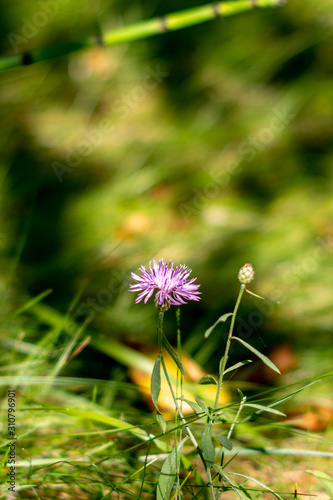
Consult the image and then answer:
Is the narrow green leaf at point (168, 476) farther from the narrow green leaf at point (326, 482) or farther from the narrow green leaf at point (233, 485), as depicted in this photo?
the narrow green leaf at point (326, 482)

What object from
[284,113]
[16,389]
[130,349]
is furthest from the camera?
[284,113]

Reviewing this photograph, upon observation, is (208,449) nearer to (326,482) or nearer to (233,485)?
(233,485)

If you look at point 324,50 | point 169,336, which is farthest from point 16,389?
point 324,50

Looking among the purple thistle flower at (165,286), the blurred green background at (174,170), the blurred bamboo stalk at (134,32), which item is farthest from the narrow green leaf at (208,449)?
the blurred bamboo stalk at (134,32)

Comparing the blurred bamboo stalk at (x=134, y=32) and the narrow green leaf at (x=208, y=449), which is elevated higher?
the blurred bamboo stalk at (x=134, y=32)

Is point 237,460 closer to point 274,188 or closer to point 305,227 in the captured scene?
point 305,227

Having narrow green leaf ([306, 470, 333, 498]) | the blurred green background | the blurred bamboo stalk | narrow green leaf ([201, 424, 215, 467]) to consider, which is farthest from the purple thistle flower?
the blurred bamboo stalk

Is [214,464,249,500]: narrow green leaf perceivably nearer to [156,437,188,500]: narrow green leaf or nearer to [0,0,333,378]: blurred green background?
[156,437,188,500]: narrow green leaf

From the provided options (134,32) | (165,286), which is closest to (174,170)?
(134,32)
